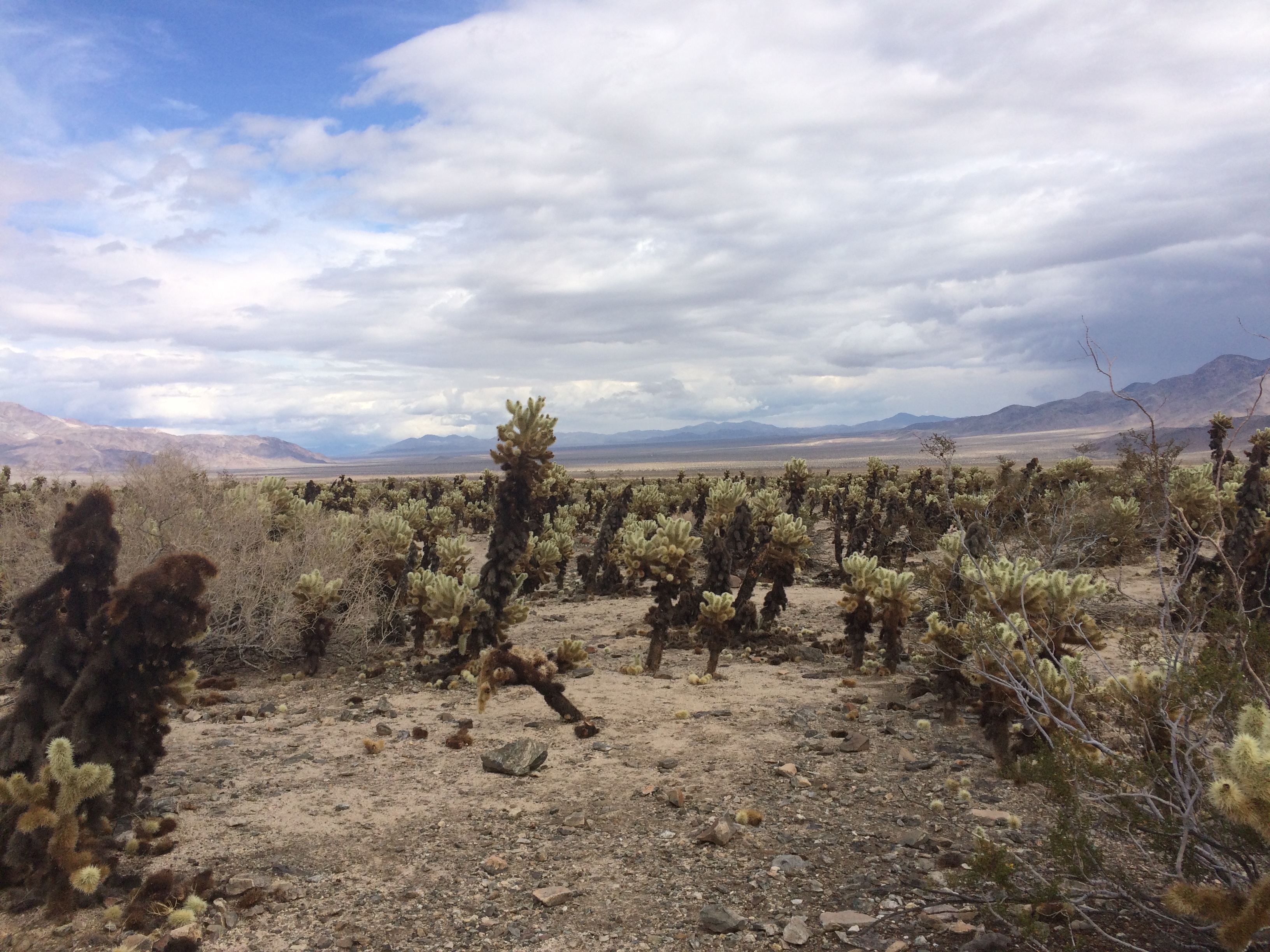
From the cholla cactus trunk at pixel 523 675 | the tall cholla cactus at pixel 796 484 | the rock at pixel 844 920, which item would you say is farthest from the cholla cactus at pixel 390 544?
the tall cholla cactus at pixel 796 484

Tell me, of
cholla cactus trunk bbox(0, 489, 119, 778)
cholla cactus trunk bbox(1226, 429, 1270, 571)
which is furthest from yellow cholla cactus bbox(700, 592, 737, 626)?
cholla cactus trunk bbox(1226, 429, 1270, 571)

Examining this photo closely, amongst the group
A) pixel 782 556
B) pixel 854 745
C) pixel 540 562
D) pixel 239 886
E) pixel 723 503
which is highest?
pixel 723 503

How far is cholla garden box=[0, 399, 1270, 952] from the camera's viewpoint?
4.07m

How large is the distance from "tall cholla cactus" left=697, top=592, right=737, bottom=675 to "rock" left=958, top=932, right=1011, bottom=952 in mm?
6431

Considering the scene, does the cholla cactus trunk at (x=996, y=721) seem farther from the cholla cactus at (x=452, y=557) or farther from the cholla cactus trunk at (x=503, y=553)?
the cholla cactus at (x=452, y=557)

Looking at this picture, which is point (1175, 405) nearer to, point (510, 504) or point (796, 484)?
point (796, 484)

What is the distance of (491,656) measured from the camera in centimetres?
787

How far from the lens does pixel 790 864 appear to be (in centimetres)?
524

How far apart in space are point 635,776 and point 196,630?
3.93 metres

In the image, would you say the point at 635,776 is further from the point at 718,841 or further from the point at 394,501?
the point at 394,501

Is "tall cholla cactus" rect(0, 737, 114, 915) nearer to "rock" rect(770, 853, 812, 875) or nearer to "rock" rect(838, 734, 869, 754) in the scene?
"rock" rect(770, 853, 812, 875)

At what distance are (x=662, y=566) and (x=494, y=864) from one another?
19.5 ft

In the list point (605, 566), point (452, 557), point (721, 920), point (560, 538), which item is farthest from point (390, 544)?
point (721, 920)

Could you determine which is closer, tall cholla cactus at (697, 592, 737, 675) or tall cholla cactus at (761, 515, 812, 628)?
tall cholla cactus at (697, 592, 737, 675)
